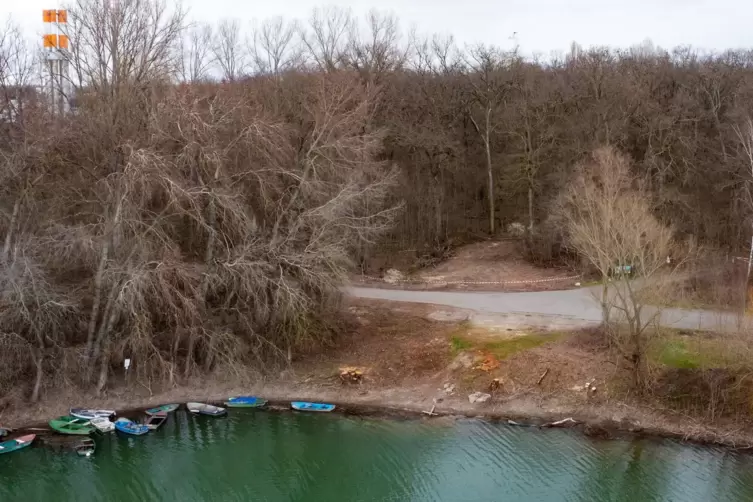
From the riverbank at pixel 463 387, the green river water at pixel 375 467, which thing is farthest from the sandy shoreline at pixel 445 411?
the green river water at pixel 375 467

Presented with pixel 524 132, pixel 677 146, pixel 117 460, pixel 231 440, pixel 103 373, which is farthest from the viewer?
pixel 524 132

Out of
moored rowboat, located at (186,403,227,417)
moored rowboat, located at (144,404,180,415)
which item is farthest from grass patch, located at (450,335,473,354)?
moored rowboat, located at (144,404,180,415)

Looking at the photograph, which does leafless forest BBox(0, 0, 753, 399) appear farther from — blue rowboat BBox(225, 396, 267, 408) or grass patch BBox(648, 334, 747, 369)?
grass patch BBox(648, 334, 747, 369)

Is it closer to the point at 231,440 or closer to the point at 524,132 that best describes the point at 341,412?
the point at 231,440

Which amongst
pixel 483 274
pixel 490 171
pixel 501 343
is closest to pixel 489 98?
pixel 490 171

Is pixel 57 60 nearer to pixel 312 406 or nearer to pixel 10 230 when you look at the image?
pixel 10 230

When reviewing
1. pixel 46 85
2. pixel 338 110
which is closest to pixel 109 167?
pixel 46 85

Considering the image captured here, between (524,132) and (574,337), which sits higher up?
(524,132)
